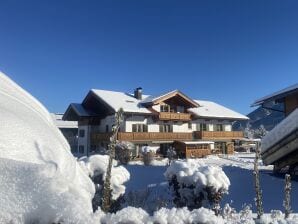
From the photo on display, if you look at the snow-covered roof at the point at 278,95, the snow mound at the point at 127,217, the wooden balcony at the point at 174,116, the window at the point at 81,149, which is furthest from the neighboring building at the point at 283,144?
the window at the point at 81,149

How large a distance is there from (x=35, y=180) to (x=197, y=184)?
22.7 feet

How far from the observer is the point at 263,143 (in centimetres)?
1006

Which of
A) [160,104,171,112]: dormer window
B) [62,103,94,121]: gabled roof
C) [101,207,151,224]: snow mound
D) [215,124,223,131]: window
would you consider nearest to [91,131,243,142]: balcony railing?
[215,124,223,131]: window

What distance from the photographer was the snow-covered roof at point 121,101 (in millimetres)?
33969

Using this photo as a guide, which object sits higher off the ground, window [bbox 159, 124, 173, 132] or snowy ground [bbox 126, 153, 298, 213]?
window [bbox 159, 124, 173, 132]

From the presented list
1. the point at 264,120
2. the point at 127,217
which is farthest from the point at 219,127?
the point at 264,120

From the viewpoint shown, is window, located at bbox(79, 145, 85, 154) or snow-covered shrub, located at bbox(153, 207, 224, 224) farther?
window, located at bbox(79, 145, 85, 154)

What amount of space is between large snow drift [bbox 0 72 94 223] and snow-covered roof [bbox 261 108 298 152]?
7284mm

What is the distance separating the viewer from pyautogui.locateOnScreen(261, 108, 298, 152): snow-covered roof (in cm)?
889

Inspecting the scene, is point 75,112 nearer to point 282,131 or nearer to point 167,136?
point 167,136

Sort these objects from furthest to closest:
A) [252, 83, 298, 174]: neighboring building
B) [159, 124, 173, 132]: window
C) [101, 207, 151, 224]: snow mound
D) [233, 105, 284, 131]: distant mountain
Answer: [233, 105, 284, 131]: distant mountain < [159, 124, 173, 132]: window < [252, 83, 298, 174]: neighboring building < [101, 207, 151, 224]: snow mound

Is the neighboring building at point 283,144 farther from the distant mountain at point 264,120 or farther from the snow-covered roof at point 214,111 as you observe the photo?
the distant mountain at point 264,120

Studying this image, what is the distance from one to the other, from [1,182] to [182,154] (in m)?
33.9

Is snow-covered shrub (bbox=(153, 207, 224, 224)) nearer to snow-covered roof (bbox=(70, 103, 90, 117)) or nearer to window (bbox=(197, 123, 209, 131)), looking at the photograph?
snow-covered roof (bbox=(70, 103, 90, 117))
